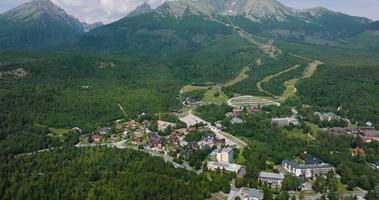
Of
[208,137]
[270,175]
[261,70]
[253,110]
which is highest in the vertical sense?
[261,70]

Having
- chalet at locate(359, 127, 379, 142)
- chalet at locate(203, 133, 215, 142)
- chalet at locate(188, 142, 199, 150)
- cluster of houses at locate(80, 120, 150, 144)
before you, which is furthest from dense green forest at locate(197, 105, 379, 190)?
cluster of houses at locate(80, 120, 150, 144)

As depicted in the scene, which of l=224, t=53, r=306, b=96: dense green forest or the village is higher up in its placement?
l=224, t=53, r=306, b=96: dense green forest

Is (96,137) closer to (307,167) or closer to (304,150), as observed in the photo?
(304,150)

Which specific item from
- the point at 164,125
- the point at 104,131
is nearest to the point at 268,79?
the point at 164,125

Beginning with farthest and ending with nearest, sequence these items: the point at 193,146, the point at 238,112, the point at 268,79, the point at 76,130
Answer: the point at 268,79
the point at 238,112
the point at 76,130
the point at 193,146

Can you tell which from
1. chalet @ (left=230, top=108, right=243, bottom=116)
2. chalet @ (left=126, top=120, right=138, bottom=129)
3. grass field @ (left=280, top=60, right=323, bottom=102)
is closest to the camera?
chalet @ (left=126, top=120, right=138, bottom=129)

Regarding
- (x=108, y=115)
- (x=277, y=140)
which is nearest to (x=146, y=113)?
(x=108, y=115)

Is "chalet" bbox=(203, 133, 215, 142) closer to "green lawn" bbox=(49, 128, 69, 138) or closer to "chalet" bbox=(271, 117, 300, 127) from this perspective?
"chalet" bbox=(271, 117, 300, 127)
